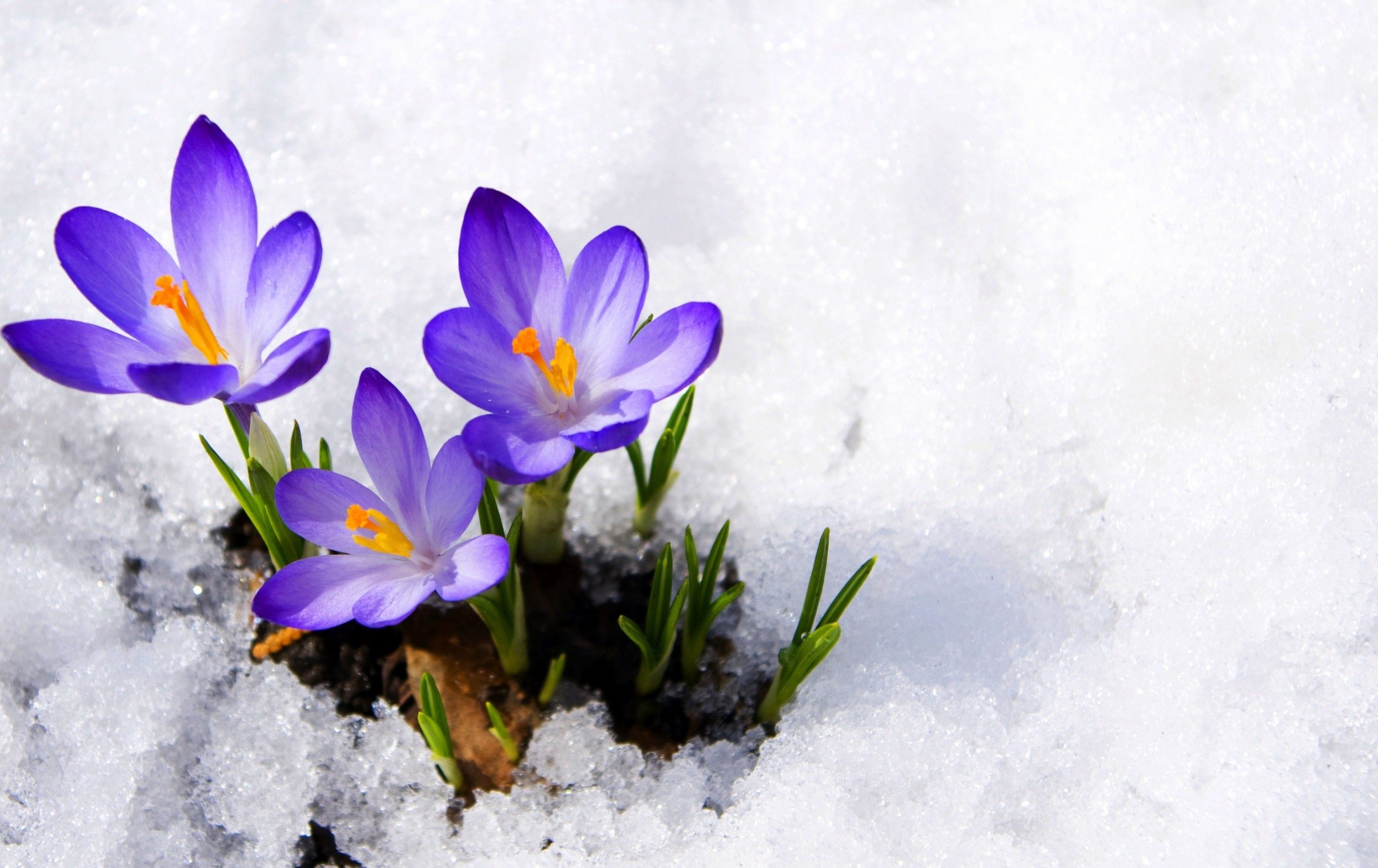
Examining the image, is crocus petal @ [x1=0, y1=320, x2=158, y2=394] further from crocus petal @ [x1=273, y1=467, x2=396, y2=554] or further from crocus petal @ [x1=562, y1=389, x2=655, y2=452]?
crocus petal @ [x1=562, y1=389, x2=655, y2=452]

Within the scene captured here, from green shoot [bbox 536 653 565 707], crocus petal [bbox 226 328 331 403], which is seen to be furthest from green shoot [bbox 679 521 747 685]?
crocus petal [bbox 226 328 331 403]

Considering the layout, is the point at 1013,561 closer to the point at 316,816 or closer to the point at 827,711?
the point at 827,711

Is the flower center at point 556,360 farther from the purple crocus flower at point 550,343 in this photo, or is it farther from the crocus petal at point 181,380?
the crocus petal at point 181,380

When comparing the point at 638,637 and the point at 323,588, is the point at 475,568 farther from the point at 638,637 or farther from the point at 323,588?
the point at 638,637

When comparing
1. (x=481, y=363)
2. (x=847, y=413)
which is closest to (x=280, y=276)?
(x=481, y=363)

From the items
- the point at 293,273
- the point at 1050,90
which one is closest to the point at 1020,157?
the point at 1050,90
